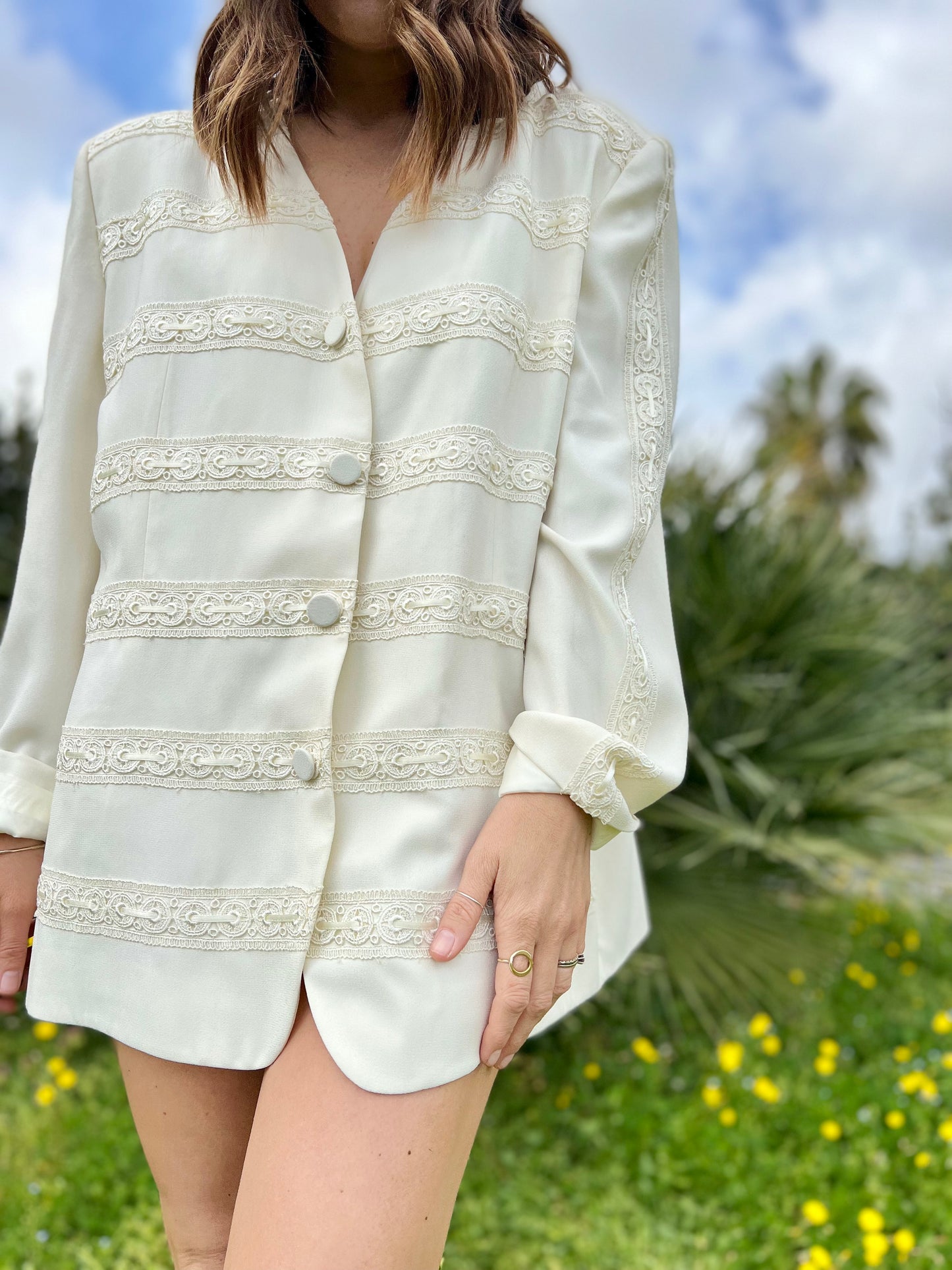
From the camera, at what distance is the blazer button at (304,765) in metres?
1.13

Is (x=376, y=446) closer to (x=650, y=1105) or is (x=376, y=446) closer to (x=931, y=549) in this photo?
(x=650, y=1105)

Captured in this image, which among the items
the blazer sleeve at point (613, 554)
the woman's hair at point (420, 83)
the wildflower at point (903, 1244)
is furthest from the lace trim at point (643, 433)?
the wildflower at point (903, 1244)

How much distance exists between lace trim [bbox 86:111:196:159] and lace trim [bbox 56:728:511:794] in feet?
2.51

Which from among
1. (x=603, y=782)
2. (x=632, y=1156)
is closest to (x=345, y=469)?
(x=603, y=782)

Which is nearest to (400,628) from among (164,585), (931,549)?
(164,585)

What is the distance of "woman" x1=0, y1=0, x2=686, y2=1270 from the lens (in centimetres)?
109

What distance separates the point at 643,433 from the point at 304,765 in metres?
0.57

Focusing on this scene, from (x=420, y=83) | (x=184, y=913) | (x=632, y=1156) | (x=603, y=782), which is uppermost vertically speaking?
(x=420, y=83)

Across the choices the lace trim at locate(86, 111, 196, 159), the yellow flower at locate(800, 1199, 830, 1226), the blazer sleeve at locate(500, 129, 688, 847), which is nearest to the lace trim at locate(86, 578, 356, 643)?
the blazer sleeve at locate(500, 129, 688, 847)

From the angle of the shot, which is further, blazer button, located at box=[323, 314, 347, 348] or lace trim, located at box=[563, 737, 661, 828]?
blazer button, located at box=[323, 314, 347, 348]

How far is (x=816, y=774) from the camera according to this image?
3.58 meters

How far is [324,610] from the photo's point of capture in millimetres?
1146

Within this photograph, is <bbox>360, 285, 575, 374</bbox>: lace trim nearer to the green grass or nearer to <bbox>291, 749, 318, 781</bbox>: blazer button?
<bbox>291, 749, 318, 781</bbox>: blazer button

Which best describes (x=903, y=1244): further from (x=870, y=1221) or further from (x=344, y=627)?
(x=344, y=627)
